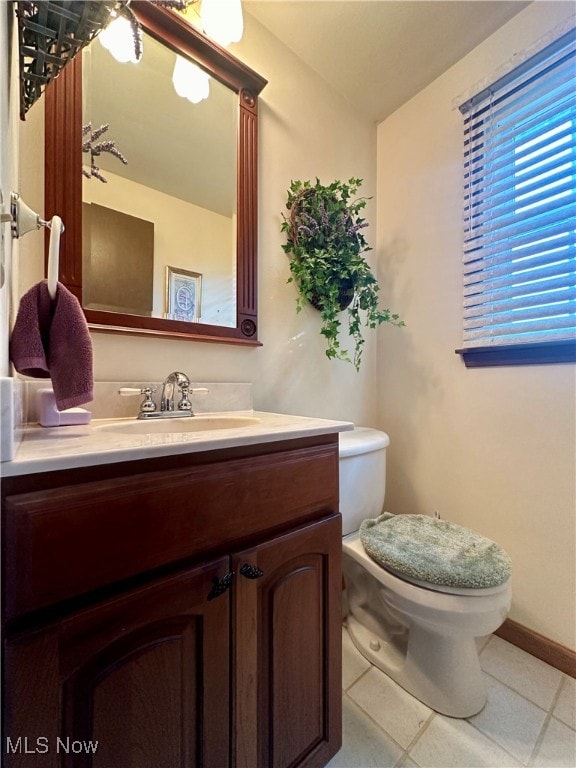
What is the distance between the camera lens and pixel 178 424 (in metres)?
0.90

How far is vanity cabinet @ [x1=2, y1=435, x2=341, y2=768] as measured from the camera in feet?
1.28

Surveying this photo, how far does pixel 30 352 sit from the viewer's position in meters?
0.53

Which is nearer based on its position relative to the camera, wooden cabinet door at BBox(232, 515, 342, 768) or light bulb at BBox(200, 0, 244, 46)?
wooden cabinet door at BBox(232, 515, 342, 768)

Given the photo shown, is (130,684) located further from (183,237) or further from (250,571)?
A: (183,237)

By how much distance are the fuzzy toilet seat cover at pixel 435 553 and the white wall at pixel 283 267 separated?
0.54 metres

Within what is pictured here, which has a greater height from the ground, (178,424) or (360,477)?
(178,424)

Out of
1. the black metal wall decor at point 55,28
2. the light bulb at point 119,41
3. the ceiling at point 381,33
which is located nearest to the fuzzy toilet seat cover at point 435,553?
the black metal wall decor at point 55,28

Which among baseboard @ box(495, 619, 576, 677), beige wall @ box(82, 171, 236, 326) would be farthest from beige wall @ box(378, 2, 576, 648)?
beige wall @ box(82, 171, 236, 326)

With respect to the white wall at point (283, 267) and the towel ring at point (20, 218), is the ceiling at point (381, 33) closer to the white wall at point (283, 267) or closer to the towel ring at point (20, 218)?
the white wall at point (283, 267)

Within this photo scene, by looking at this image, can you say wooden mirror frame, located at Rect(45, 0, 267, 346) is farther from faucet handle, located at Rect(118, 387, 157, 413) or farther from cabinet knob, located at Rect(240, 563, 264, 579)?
cabinet knob, located at Rect(240, 563, 264, 579)

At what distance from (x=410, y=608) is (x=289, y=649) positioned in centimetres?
41

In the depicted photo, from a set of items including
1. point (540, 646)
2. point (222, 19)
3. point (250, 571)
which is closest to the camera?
point (250, 571)

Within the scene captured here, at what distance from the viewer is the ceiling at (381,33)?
115 cm

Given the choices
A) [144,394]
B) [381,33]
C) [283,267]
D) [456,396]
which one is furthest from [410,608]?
[381,33]
